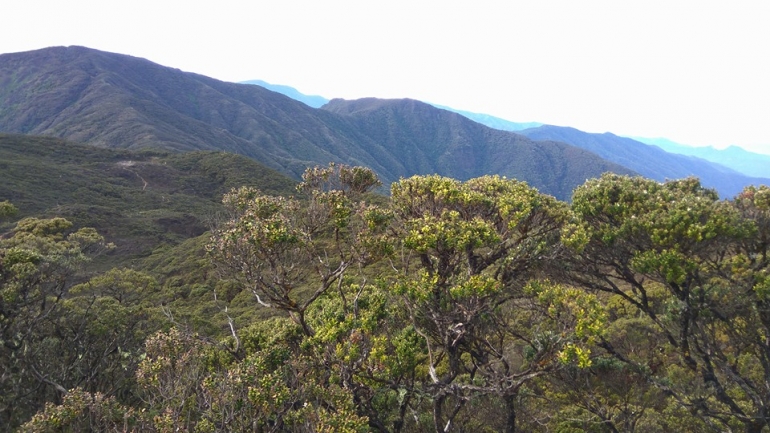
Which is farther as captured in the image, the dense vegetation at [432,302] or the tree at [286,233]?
the tree at [286,233]

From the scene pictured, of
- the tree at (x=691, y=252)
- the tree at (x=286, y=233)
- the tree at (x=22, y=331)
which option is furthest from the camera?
the tree at (x=22, y=331)

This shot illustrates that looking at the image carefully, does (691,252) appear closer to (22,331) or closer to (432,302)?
(432,302)

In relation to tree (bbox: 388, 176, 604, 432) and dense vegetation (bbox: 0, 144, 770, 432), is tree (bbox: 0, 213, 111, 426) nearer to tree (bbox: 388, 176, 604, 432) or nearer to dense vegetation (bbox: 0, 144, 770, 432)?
dense vegetation (bbox: 0, 144, 770, 432)

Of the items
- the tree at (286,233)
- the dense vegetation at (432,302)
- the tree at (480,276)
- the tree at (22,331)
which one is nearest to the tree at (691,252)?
the dense vegetation at (432,302)

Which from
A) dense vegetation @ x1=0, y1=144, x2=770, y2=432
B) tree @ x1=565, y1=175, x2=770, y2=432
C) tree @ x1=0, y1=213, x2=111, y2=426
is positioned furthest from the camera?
tree @ x1=0, y1=213, x2=111, y2=426

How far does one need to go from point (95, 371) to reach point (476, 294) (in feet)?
49.1

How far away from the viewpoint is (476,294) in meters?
8.96

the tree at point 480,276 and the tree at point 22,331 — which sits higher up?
the tree at point 480,276

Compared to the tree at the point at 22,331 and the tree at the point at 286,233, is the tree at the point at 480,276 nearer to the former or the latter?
the tree at the point at 286,233

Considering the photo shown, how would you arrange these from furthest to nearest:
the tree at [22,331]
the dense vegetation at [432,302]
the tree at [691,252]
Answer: the tree at [22,331], the tree at [691,252], the dense vegetation at [432,302]

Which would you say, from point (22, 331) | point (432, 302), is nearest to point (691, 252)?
point (432, 302)

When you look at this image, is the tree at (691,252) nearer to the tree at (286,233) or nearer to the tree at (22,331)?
the tree at (286,233)

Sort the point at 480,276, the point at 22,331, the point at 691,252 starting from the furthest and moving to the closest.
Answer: the point at 22,331, the point at 691,252, the point at 480,276

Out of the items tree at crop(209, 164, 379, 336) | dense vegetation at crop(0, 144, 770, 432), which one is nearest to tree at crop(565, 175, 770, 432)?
dense vegetation at crop(0, 144, 770, 432)
